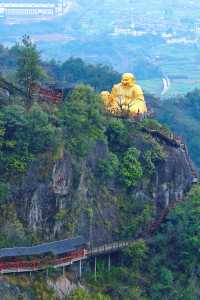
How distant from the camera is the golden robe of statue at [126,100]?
37.3m

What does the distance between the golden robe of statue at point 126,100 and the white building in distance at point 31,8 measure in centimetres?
10322

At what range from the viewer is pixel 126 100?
125 ft

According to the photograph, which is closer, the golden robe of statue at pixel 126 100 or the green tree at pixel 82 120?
the green tree at pixel 82 120

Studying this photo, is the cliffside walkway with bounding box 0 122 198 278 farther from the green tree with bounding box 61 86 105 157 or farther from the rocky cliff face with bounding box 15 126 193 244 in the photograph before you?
the green tree with bounding box 61 86 105 157

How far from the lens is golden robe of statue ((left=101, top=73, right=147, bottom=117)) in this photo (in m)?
37.3

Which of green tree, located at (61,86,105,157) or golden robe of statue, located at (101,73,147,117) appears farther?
golden robe of statue, located at (101,73,147,117)

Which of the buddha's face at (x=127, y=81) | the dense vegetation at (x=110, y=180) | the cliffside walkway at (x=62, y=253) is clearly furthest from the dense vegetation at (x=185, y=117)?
the cliffside walkway at (x=62, y=253)

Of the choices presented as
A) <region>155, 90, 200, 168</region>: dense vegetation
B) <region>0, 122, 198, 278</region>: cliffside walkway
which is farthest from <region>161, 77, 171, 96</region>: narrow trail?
<region>0, 122, 198, 278</region>: cliffside walkway

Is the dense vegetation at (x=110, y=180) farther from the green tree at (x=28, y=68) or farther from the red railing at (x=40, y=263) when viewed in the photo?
the red railing at (x=40, y=263)

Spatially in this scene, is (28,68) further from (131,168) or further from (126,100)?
(126,100)

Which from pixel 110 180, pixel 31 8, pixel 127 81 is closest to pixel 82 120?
pixel 110 180

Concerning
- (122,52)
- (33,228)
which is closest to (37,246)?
(33,228)

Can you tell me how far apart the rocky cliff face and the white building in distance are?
10761 cm

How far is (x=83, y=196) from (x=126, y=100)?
22.4ft
